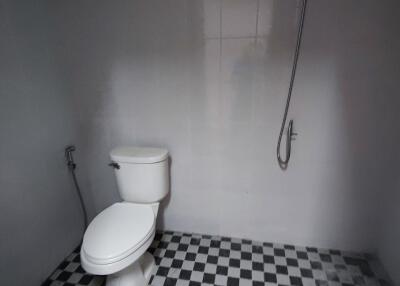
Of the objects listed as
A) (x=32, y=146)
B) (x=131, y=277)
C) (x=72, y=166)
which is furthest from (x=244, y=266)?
(x=32, y=146)

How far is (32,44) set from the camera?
1.30 meters

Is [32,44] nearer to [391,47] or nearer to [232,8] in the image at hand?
[232,8]

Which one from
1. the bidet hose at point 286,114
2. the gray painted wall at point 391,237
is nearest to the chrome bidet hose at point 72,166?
the bidet hose at point 286,114

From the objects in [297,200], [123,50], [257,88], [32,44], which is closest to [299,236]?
[297,200]

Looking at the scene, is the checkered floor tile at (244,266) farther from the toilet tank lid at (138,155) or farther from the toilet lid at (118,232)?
the toilet tank lid at (138,155)

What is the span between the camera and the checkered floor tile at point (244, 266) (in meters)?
1.38

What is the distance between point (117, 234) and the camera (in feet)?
3.82

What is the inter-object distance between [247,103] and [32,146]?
134 centimetres

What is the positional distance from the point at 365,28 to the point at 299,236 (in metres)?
1.38

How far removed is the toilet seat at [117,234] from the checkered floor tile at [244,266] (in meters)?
0.44

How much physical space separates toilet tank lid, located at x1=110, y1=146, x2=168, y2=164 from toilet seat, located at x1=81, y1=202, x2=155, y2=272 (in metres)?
0.30

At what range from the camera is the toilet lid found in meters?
1.06

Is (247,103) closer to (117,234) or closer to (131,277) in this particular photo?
(117,234)

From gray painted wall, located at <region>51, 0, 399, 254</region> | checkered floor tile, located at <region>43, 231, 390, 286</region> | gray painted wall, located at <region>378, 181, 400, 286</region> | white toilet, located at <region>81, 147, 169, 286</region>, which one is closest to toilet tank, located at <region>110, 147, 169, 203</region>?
white toilet, located at <region>81, 147, 169, 286</region>
